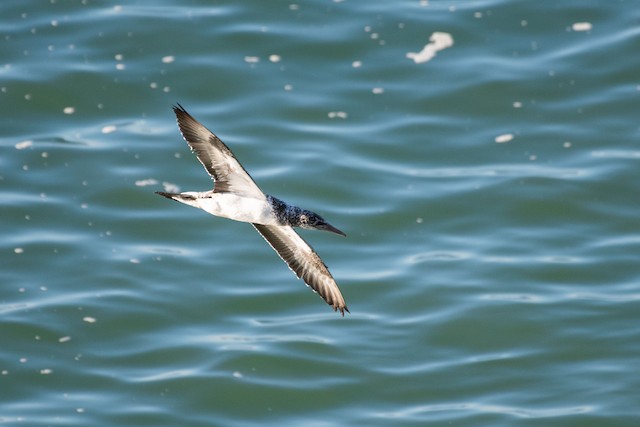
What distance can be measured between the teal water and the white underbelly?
6286mm

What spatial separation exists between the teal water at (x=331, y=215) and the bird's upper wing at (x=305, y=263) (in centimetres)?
437

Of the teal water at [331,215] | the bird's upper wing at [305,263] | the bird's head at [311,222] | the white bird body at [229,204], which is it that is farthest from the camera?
the teal water at [331,215]

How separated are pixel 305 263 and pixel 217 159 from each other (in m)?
2.16

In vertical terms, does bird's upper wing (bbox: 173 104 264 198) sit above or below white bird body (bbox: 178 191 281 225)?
above

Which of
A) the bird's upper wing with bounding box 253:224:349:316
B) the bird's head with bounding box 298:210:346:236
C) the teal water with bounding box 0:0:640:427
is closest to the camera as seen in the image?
the bird's head with bounding box 298:210:346:236

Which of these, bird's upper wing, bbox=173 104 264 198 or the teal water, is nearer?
bird's upper wing, bbox=173 104 264 198

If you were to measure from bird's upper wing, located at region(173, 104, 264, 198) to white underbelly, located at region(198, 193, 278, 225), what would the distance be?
103 millimetres

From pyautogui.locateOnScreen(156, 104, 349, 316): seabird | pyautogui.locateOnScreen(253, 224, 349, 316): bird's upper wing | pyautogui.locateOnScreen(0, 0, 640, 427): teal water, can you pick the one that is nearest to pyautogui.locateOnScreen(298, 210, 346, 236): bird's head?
pyautogui.locateOnScreen(156, 104, 349, 316): seabird

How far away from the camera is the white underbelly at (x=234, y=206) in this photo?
476 inches

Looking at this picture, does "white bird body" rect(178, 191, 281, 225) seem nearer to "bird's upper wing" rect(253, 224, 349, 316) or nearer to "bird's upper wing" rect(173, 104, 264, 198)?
"bird's upper wing" rect(173, 104, 264, 198)

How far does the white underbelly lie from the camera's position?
1209 cm

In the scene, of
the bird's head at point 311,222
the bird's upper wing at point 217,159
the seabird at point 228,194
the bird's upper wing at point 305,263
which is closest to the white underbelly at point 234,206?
the seabird at point 228,194

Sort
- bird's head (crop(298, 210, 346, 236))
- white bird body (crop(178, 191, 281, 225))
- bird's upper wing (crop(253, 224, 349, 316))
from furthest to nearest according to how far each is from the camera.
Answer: bird's upper wing (crop(253, 224, 349, 316)) → bird's head (crop(298, 210, 346, 236)) → white bird body (crop(178, 191, 281, 225))

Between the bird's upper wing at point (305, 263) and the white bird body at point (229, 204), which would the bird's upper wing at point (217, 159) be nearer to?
the white bird body at point (229, 204)
